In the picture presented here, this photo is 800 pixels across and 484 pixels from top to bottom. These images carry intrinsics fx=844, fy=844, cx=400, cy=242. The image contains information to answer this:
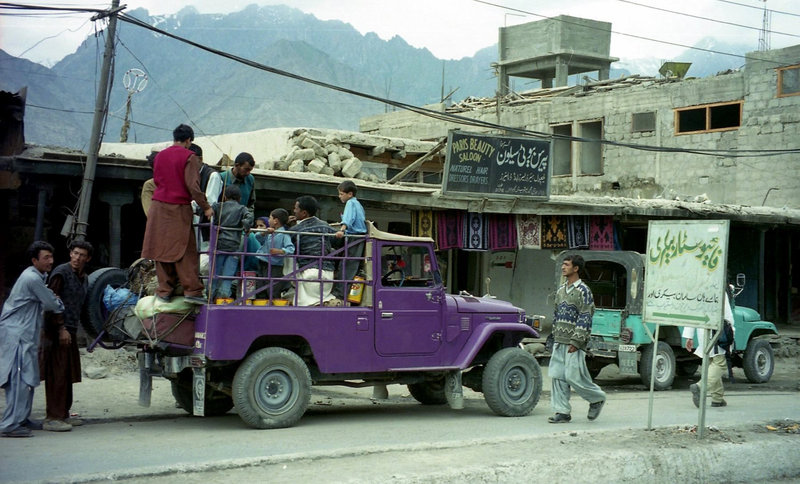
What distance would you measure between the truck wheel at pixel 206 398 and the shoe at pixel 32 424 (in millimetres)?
1430

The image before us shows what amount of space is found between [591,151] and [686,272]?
2047 centimetres

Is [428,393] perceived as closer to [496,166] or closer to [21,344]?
[21,344]

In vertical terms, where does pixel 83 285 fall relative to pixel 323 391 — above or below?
above

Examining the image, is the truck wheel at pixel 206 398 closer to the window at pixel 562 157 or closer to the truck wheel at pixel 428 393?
the truck wheel at pixel 428 393

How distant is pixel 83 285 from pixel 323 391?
15.3 ft

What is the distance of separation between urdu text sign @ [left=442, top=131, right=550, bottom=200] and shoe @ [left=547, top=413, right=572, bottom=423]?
739 cm

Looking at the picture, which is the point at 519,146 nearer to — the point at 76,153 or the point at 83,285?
the point at 76,153

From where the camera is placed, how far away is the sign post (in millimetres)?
7926

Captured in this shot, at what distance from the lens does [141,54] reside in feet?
504

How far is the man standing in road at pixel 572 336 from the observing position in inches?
353

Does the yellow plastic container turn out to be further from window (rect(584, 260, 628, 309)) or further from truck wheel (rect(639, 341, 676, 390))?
window (rect(584, 260, 628, 309))

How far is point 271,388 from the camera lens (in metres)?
8.38

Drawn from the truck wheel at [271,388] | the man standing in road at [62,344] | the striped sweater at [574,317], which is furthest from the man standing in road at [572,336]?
the man standing in road at [62,344]

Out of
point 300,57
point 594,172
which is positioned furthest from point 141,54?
point 594,172
